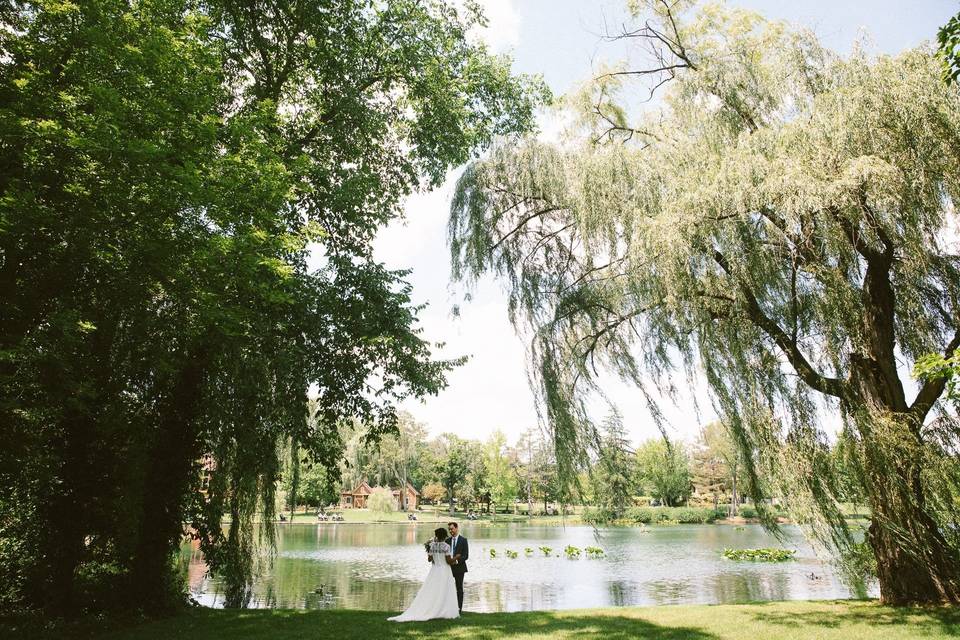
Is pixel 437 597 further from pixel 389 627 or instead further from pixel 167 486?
pixel 167 486

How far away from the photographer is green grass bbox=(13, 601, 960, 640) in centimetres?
683

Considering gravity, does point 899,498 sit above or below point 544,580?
above

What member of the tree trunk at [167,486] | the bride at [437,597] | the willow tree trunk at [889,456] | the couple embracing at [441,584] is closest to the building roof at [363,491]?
the tree trunk at [167,486]

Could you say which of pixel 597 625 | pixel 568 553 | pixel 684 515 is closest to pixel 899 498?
pixel 597 625

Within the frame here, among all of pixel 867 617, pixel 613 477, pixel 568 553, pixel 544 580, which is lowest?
pixel 568 553

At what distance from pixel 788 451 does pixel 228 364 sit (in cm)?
891

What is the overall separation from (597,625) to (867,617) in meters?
3.60

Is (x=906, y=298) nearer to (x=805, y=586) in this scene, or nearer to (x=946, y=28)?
(x=946, y=28)

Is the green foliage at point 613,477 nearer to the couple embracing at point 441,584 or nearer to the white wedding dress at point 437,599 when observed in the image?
the couple embracing at point 441,584

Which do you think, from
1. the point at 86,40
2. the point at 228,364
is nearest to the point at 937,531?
the point at 228,364

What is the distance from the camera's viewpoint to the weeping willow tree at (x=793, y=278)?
6648 millimetres

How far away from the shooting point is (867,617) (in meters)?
7.46

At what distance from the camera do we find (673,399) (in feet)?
28.7

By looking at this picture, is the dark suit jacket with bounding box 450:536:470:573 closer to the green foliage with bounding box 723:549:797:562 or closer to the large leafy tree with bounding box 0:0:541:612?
the large leafy tree with bounding box 0:0:541:612
